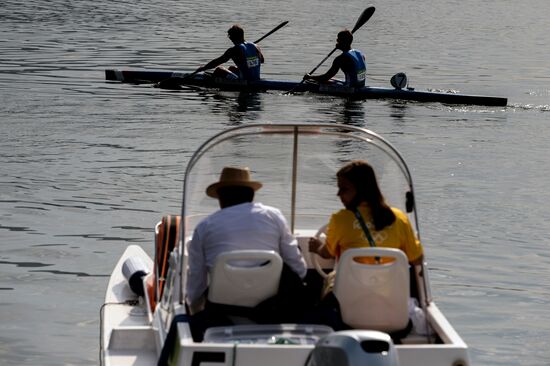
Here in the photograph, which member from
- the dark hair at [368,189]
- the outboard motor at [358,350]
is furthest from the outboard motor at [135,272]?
the outboard motor at [358,350]

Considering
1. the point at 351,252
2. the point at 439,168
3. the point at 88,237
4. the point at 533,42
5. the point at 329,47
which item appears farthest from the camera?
the point at 533,42

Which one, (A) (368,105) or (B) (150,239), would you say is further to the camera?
(A) (368,105)

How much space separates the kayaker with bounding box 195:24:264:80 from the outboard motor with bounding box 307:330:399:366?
62.0 ft

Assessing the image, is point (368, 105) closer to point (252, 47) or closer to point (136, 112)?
point (252, 47)

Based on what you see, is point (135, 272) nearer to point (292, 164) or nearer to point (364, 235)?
point (292, 164)

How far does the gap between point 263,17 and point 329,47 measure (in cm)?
1288

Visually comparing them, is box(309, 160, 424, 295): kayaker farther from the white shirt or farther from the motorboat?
the white shirt

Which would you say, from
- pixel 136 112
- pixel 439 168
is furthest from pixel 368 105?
pixel 439 168

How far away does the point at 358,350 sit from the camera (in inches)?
223

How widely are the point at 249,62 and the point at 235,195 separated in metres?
17.7

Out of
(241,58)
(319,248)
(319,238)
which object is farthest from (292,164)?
(241,58)

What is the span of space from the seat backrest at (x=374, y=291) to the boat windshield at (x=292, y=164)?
747 millimetres

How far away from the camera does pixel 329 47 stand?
38438 mm

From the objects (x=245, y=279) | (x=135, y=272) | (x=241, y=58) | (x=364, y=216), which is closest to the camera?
(x=245, y=279)
